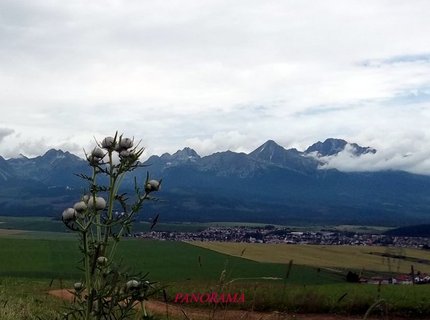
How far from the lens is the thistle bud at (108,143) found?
4.13 metres

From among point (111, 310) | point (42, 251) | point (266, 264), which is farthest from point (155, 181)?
point (42, 251)

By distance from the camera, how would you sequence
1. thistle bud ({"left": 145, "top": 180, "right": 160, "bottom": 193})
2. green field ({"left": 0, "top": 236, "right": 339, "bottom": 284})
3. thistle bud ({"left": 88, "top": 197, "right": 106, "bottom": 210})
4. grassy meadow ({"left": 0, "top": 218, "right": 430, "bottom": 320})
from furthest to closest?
green field ({"left": 0, "top": 236, "right": 339, "bottom": 284}) → grassy meadow ({"left": 0, "top": 218, "right": 430, "bottom": 320}) → thistle bud ({"left": 145, "top": 180, "right": 160, "bottom": 193}) → thistle bud ({"left": 88, "top": 197, "right": 106, "bottom": 210})

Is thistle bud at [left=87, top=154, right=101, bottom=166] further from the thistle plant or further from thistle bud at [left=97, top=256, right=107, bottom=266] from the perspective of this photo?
thistle bud at [left=97, top=256, right=107, bottom=266]

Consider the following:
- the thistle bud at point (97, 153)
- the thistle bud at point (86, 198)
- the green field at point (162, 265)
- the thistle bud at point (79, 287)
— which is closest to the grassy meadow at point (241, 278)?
the green field at point (162, 265)

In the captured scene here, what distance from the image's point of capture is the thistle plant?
373cm

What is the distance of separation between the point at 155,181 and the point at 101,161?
49cm

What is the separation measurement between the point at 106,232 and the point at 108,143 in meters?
0.64

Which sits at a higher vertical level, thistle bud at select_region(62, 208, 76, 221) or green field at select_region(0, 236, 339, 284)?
thistle bud at select_region(62, 208, 76, 221)

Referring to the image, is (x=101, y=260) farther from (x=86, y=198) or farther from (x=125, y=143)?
(x=125, y=143)

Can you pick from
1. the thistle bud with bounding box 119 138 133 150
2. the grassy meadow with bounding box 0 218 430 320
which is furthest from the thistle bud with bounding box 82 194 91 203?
the grassy meadow with bounding box 0 218 430 320

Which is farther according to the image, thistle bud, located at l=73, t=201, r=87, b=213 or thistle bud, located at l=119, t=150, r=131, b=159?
thistle bud, located at l=119, t=150, r=131, b=159

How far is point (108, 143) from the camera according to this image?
13.5 feet

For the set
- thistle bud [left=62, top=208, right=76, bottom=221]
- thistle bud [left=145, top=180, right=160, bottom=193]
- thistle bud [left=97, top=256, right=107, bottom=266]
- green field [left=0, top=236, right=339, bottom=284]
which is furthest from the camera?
green field [left=0, top=236, right=339, bottom=284]

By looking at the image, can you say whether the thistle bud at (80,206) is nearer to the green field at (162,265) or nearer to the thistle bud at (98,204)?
the thistle bud at (98,204)
